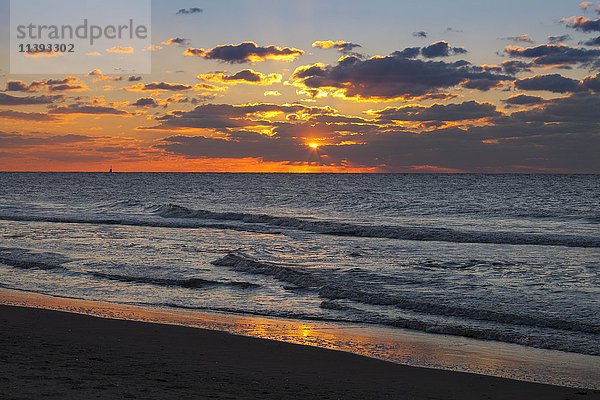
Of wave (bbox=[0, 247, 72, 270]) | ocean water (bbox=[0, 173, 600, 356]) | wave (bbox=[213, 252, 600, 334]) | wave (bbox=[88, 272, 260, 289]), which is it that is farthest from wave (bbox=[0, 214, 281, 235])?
wave (bbox=[88, 272, 260, 289])

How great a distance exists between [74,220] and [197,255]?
22.2 metres

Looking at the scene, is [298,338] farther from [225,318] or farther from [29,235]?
[29,235]

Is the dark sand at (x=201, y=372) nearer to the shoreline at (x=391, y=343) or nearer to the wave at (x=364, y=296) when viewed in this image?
the shoreline at (x=391, y=343)

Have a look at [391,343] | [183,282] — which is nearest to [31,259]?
[183,282]

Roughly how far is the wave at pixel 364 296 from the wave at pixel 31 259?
4.95 m

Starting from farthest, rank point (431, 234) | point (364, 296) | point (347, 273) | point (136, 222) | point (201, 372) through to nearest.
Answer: point (136, 222) → point (431, 234) → point (347, 273) → point (364, 296) → point (201, 372)

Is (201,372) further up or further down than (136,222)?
further down

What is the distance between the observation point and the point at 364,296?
51.4 feet

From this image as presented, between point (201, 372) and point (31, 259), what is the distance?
15.3 metres

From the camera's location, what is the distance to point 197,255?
79.4 ft

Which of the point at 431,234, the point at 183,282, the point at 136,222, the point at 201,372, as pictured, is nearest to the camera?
the point at 201,372

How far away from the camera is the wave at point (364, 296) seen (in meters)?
13.0

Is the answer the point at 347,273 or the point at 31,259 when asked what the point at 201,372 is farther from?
the point at 31,259

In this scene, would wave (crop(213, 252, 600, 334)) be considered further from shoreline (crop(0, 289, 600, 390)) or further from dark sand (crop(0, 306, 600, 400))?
dark sand (crop(0, 306, 600, 400))
